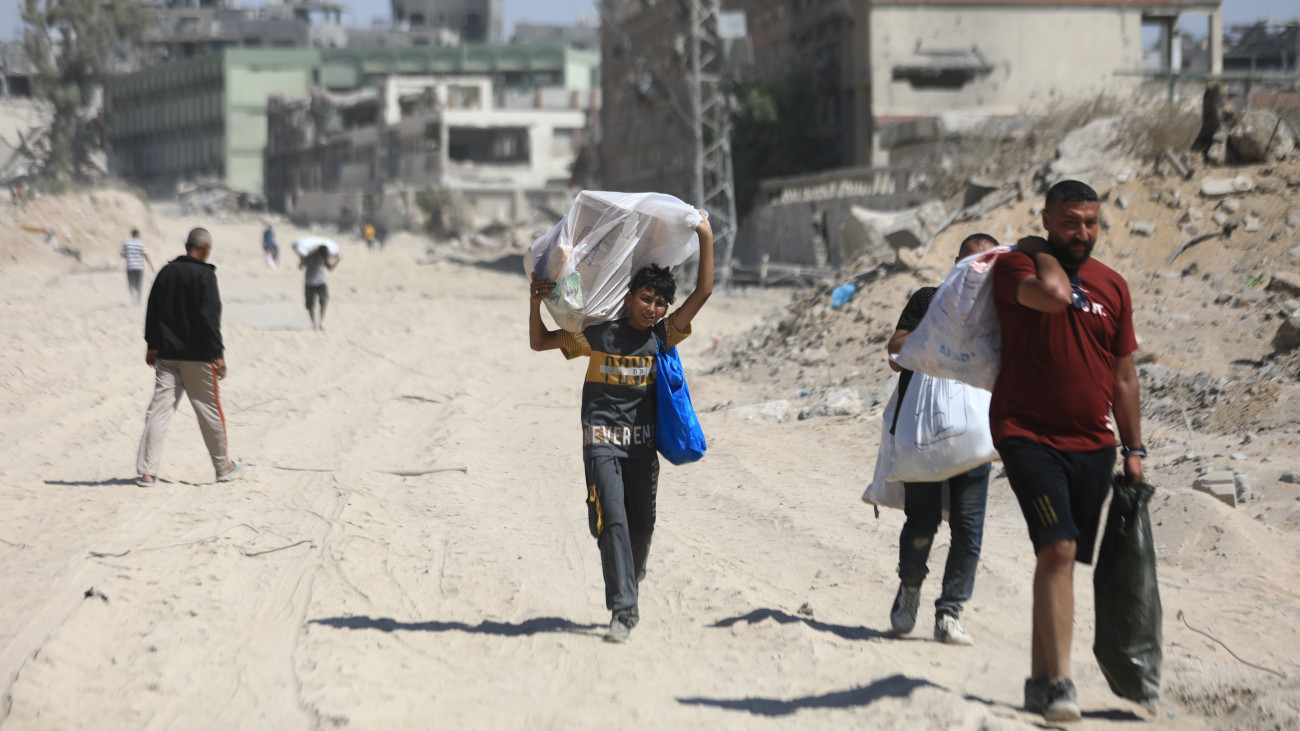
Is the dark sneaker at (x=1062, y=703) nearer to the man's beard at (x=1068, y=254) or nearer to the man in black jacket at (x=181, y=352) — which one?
the man's beard at (x=1068, y=254)

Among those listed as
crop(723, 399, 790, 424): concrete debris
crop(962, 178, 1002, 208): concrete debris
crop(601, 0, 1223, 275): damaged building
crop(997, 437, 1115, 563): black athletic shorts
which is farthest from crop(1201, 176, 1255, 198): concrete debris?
crop(601, 0, 1223, 275): damaged building

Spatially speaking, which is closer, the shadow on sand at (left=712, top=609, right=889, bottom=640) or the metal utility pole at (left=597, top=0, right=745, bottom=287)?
the shadow on sand at (left=712, top=609, right=889, bottom=640)

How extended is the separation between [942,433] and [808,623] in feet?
3.59

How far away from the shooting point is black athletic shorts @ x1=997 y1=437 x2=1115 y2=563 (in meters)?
3.79

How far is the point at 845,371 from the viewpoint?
13383 millimetres

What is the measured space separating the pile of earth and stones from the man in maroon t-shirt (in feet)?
12.1

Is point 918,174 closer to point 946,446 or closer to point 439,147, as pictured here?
point 946,446

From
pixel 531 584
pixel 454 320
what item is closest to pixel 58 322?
pixel 454 320

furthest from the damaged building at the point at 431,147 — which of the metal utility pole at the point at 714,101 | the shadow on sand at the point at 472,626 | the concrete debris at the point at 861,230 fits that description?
the shadow on sand at the point at 472,626

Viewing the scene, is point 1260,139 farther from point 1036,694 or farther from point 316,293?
point 316,293

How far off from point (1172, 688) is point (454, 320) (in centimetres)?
2094

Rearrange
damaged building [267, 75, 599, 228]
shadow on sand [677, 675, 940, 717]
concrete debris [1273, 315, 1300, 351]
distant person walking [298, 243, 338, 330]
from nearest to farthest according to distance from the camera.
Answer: shadow on sand [677, 675, 940, 717], concrete debris [1273, 315, 1300, 351], distant person walking [298, 243, 338, 330], damaged building [267, 75, 599, 228]

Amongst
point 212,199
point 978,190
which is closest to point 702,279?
point 978,190

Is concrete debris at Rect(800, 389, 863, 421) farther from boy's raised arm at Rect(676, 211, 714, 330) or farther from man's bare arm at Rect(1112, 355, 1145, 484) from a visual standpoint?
man's bare arm at Rect(1112, 355, 1145, 484)
